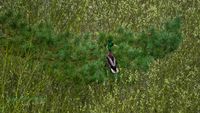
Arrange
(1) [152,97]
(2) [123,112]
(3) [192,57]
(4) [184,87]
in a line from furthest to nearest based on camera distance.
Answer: (3) [192,57], (4) [184,87], (1) [152,97], (2) [123,112]

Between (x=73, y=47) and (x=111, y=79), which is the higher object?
(x=73, y=47)

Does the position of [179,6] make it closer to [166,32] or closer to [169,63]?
[169,63]

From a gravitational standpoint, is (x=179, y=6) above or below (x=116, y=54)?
below

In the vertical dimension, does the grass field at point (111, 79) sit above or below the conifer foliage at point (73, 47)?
below

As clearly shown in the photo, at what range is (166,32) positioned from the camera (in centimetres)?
534

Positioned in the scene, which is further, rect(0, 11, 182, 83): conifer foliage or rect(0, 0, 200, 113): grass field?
rect(0, 0, 200, 113): grass field

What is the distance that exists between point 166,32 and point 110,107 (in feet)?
5.46

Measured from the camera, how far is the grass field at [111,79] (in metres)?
6.36

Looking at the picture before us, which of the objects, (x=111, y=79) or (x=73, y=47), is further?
(x=111, y=79)

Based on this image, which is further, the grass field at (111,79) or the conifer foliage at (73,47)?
the grass field at (111,79)

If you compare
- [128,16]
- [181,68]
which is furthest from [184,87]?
[128,16]

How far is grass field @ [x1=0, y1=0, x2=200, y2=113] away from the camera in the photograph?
6.36 m

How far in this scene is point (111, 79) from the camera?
699 cm

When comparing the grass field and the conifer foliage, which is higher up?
the conifer foliage
